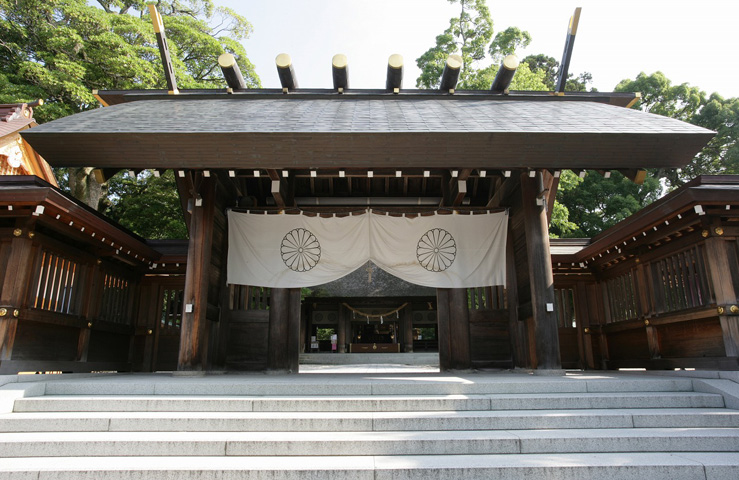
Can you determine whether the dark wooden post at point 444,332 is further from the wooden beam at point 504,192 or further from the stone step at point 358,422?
the stone step at point 358,422

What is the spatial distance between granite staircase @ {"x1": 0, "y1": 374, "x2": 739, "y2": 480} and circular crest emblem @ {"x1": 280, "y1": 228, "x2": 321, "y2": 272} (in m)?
3.19

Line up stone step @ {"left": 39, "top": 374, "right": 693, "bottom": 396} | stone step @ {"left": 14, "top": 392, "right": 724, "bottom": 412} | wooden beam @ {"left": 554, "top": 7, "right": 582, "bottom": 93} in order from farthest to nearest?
wooden beam @ {"left": 554, "top": 7, "right": 582, "bottom": 93}, stone step @ {"left": 39, "top": 374, "right": 693, "bottom": 396}, stone step @ {"left": 14, "top": 392, "right": 724, "bottom": 412}

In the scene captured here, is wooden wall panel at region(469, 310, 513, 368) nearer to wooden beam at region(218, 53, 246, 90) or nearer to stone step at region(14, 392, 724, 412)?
stone step at region(14, 392, 724, 412)

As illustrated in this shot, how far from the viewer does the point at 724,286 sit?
6.04 metres

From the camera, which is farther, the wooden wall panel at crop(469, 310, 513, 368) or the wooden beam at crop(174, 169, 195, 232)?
the wooden wall panel at crop(469, 310, 513, 368)

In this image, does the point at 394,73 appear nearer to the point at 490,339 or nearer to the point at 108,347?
the point at 490,339

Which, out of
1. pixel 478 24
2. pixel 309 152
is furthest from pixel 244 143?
pixel 478 24

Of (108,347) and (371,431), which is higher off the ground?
(108,347)

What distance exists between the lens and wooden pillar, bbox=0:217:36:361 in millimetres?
6133

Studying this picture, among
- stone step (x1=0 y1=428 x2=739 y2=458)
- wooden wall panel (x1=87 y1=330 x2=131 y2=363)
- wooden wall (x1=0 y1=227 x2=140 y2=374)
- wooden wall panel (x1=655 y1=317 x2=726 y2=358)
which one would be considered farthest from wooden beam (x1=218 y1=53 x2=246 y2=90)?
wooden wall panel (x1=655 y1=317 x2=726 y2=358)

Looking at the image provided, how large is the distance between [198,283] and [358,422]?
13.6ft

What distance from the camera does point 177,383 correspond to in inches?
208

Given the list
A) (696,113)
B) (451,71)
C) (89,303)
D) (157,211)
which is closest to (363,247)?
(451,71)

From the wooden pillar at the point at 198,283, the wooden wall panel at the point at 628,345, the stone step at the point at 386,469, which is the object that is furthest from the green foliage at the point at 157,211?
the wooden wall panel at the point at 628,345
